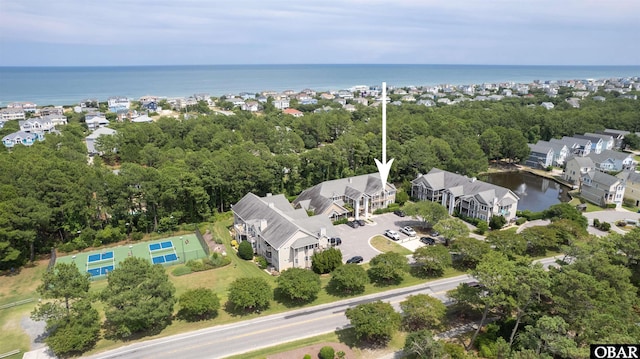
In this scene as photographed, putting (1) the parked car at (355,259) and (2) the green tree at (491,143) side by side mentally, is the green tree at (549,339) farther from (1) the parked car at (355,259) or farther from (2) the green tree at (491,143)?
(2) the green tree at (491,143)

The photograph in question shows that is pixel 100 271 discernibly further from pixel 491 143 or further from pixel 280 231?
pixel 491 143

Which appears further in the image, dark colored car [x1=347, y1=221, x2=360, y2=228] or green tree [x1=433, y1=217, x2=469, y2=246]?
dark colored car [x1=347, y1=221, x2=360, y2=228]

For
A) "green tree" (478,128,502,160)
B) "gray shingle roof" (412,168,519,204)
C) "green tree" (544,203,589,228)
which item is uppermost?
"green tree" (478,128,502,160)

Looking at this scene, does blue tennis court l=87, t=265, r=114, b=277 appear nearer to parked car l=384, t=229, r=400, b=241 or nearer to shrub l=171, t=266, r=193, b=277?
shrub l=171, t=266, r=193, b=277

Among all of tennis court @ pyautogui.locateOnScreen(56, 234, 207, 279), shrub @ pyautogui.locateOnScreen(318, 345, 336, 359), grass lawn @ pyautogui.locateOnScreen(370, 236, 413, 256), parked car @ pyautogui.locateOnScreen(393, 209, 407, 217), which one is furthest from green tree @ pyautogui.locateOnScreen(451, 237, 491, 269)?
tennis court @ pyautogui.locateOnScreen(56, 234, 207, 279)

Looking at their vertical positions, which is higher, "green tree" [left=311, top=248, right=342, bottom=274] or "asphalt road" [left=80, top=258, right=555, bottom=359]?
"green tree" [left=311, top=248, right=342, bottom=274]

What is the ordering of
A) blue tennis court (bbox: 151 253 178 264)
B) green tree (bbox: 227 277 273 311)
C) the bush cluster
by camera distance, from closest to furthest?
green tree (bbox: 227 277 273 311), blue tennis court (bbox: 151 253 178 264), the bush cluster
